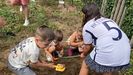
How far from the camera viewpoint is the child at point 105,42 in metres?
3.99

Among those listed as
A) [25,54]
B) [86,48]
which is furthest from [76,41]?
[25,54]

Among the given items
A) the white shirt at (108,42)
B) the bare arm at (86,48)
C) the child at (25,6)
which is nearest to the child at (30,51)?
the white shirt at (108,42)

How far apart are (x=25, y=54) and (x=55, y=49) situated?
1.12 metres

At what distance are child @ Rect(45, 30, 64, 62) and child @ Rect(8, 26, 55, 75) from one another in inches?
30.6

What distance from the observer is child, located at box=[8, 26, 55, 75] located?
12.3 feet

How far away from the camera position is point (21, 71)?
4.14 metres

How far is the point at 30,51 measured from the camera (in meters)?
3.88

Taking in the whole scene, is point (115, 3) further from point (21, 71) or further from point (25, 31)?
point (21, 71)

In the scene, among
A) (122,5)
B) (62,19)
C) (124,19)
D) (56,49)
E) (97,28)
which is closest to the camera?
(97,28)

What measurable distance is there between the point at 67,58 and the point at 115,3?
1.41m

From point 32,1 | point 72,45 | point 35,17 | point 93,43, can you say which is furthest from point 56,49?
point 32,1

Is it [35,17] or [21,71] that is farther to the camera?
[35,17]

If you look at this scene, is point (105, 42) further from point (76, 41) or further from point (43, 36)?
point (76, 41)

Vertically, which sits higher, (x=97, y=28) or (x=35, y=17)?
(x=97, y=28)
